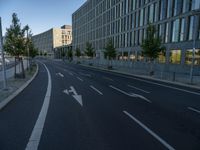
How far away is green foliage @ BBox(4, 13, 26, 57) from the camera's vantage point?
753 inches

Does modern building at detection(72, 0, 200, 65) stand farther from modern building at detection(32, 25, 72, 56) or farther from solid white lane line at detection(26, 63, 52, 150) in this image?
modern building at detection(32, 25, 72, 56)

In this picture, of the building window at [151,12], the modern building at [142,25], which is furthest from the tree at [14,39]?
the building window at [151,12]

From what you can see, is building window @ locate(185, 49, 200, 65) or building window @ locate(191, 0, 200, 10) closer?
building window @ locate(191, 0, 200, 10)

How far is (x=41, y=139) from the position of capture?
5.14 meters

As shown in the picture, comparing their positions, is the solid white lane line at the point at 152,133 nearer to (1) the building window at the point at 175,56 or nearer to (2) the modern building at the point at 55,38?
(1) the building window at the point at 175,56

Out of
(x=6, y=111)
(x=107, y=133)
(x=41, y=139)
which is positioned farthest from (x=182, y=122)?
(x=6, y=111)

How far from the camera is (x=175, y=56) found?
30406mm

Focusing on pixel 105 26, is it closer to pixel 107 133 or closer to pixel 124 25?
pixel 124 25

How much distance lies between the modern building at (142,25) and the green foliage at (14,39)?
1877 centimetres

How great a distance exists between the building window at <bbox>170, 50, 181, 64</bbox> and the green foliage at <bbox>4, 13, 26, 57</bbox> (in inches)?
954

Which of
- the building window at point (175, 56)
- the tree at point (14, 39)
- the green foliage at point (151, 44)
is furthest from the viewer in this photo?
the building window at point (175, 56)

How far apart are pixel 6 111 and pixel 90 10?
71.1 meters

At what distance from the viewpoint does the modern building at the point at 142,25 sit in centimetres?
2761

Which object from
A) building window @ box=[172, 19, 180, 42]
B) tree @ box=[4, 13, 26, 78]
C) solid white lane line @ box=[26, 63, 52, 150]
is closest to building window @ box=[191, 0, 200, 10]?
building window @ box=[172, 19, 180, 42]
